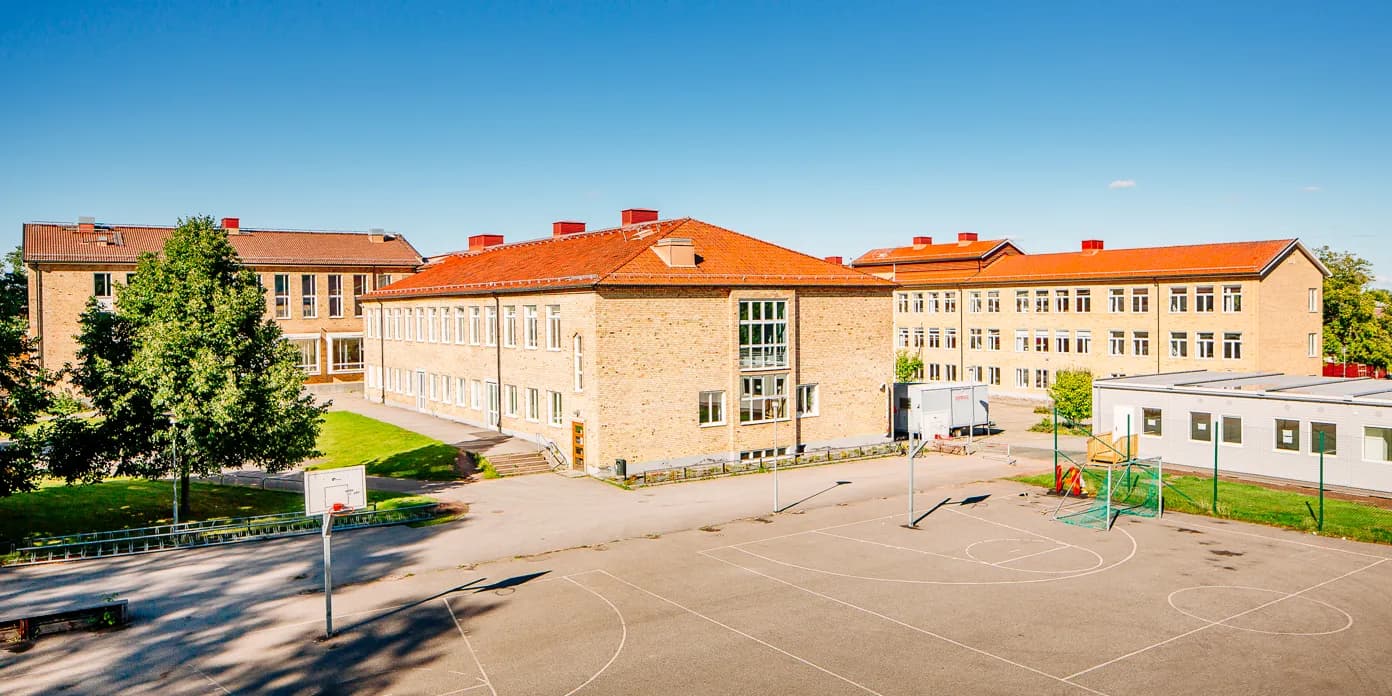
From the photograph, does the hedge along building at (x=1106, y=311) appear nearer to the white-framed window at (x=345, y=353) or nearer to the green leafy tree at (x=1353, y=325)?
the green leafy tree at (x=1353, y=325)

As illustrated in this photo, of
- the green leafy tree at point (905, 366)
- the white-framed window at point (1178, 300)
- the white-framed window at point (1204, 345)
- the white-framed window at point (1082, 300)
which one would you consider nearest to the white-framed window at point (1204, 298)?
the white-framed window at point (1178, 300)

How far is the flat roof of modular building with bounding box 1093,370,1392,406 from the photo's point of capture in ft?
105

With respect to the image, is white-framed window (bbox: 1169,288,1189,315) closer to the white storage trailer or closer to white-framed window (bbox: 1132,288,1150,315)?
white-framed window (bbox: 1132,288,1150,315)

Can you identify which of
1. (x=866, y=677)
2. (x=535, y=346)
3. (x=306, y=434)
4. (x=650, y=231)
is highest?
(x=650, y=231)

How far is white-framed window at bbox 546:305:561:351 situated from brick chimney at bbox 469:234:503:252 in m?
28.7

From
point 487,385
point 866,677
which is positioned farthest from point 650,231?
point 866,677

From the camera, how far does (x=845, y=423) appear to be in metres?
40.3

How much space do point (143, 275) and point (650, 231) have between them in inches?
816

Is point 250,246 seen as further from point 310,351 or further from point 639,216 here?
point 639,216

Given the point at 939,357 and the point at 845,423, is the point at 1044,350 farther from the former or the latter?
the point at 845,423

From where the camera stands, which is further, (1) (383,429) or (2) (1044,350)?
(2) (1044,350)

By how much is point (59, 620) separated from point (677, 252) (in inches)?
936

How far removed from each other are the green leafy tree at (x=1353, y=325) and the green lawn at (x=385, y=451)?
5748cm

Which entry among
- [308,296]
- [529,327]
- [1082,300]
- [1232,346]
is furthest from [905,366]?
[308,296]
